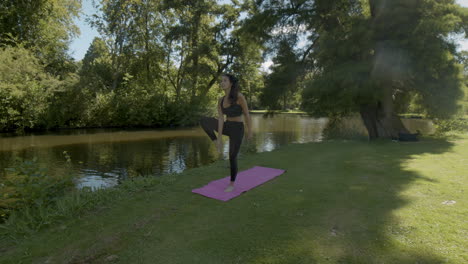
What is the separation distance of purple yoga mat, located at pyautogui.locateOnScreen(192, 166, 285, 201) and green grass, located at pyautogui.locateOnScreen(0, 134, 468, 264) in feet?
0.59

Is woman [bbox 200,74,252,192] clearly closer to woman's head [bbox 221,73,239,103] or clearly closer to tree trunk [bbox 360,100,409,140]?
woman's head [bbox 221,73,239,103]

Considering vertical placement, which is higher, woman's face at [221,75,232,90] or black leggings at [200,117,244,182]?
woman's face at [221,75,232,90]

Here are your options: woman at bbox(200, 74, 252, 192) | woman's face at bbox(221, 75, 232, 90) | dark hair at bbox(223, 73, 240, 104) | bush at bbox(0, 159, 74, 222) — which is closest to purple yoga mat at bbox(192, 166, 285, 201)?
woman at bbox(200, 74, 252, 192)

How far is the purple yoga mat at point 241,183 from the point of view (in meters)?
4.05

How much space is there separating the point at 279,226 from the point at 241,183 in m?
1.80

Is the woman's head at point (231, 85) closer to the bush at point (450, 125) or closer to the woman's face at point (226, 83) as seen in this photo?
the woman's face at point (226, 83)

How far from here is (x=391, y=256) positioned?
2.23 metres

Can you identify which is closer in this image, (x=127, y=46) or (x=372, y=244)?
(x=372, y=244)

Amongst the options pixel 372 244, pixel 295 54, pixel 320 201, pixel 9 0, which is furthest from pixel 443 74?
pixel 9 0

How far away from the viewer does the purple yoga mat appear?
4048 mm

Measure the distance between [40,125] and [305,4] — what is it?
2035 cm

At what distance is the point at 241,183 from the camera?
4.64m

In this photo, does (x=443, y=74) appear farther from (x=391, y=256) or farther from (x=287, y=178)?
(x=391, y=256)

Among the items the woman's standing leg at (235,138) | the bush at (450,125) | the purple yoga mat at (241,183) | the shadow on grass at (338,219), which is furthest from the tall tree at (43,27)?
the bush at (450,125)
